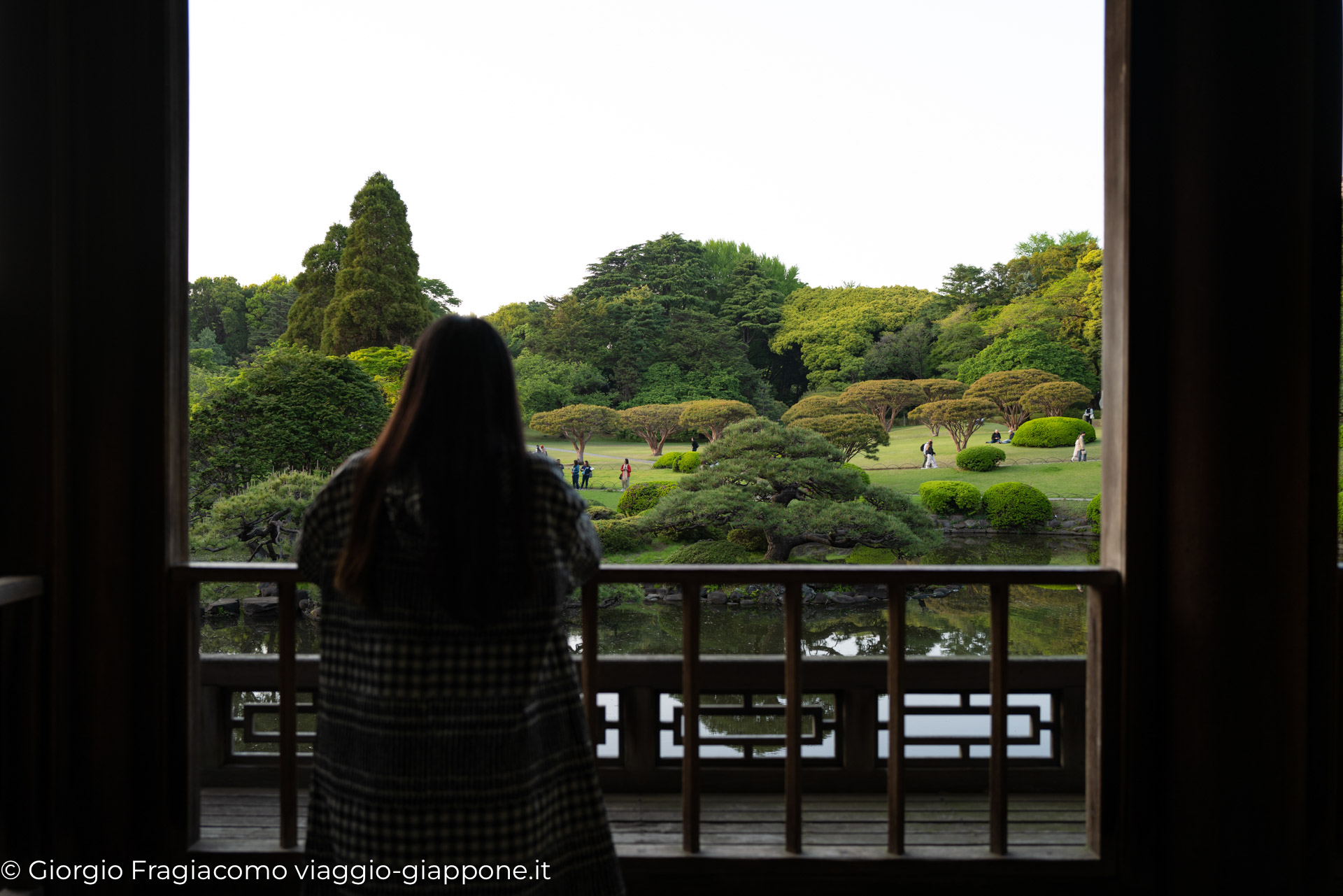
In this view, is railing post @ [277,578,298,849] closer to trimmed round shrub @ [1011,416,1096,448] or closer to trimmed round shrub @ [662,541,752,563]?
trimmed round shrub @ [662,541,752,563]

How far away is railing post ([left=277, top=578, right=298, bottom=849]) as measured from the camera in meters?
1.67

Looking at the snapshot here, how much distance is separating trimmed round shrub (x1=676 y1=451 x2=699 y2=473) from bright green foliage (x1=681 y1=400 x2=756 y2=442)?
28 centimetres

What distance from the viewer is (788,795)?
1.75 metres

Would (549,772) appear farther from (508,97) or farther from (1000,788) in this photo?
(508,97)

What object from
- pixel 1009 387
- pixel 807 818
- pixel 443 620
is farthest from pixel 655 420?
pixel 443 620

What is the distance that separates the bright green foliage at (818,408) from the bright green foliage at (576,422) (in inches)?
54.9

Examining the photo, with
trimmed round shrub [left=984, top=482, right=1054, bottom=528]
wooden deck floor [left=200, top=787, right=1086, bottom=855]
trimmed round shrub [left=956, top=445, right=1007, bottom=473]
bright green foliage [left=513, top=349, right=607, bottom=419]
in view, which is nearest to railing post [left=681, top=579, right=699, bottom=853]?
wooden deck floor [left=200, top=787, right=1086, bottom=855]

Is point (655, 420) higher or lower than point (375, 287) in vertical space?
lower

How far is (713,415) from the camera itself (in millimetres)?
5770

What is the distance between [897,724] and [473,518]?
120 cm

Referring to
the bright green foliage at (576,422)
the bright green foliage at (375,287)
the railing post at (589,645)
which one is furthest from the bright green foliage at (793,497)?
the railing post at (589,645)

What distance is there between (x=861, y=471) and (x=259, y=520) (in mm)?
4349

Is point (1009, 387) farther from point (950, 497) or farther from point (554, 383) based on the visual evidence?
point (554, 383)

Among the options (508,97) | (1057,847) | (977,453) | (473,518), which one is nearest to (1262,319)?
(1057,847)
